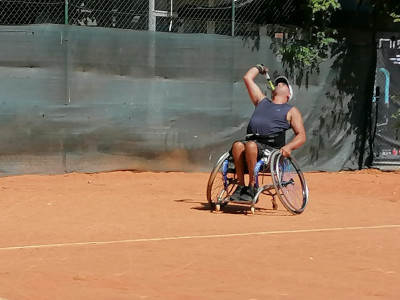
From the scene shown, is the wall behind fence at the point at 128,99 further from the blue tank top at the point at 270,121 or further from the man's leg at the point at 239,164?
the man's leg at the point at 239,164

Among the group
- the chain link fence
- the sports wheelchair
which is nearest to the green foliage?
the chain link fence

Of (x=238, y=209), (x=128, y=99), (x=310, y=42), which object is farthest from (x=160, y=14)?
(x=238, y=209)

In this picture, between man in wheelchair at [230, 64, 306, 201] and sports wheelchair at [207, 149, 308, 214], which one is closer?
sports wheelchair at [207, 149, 308, 214]

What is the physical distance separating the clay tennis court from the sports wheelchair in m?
0.16

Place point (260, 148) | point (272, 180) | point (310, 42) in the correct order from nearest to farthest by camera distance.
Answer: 1. point (272, 180)
2. point (260, 148)
3. point (310, 42)

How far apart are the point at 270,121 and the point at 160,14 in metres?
5.24

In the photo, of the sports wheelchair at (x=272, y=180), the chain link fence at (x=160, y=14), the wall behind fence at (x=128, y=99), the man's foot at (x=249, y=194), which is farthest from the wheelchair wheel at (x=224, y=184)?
the chain link fence at (x=160, y=14)

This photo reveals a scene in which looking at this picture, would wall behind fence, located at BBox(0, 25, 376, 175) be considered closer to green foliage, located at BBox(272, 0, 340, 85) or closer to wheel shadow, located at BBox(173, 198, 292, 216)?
green foliage, located at BBox(272, 0, 340, 85)

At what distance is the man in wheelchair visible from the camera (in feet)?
31.5

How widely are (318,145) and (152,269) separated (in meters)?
8.88

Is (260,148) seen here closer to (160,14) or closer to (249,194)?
(249,194)

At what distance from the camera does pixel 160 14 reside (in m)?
14.5

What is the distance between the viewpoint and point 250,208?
1007 centimetres

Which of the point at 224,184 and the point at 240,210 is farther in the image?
the point at 240,210
